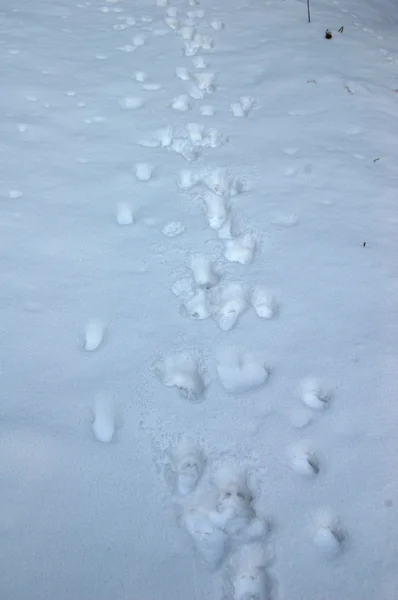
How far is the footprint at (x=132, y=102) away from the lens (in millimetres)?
2812

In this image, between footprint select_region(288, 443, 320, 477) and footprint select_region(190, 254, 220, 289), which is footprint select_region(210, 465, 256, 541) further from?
footprint select_region(190, 254, 220, 289)

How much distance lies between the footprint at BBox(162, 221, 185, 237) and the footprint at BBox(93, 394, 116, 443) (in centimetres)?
85

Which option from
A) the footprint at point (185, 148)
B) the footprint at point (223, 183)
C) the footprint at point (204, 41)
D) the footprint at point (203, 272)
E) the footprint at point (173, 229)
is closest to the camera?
the footprint at point (203, 272)

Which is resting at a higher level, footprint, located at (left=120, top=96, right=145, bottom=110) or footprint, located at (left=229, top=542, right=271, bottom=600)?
footprint, located at (left=120, top=96, right=145, bottom=110)

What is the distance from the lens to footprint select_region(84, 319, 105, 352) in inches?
62.8

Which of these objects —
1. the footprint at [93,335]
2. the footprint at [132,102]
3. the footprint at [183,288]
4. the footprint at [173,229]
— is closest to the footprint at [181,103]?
the footprint at [132,102]

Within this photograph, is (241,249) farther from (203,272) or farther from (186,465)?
(186,465)

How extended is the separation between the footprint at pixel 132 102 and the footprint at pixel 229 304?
1.62m

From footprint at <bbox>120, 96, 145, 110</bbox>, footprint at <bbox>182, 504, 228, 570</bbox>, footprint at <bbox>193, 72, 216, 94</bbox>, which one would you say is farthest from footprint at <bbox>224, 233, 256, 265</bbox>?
footprint at <bbox>193, 72, 216, 94</bbox>

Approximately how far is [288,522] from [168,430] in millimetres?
423

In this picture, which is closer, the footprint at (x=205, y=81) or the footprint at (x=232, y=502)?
the footprint at (x=232, y=502)

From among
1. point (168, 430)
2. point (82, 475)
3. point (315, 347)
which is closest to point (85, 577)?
point (82, 475)

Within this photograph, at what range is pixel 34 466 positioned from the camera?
4.22 ft

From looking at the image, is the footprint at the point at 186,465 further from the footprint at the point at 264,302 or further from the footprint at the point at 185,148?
the footprint at the point at 185,148
